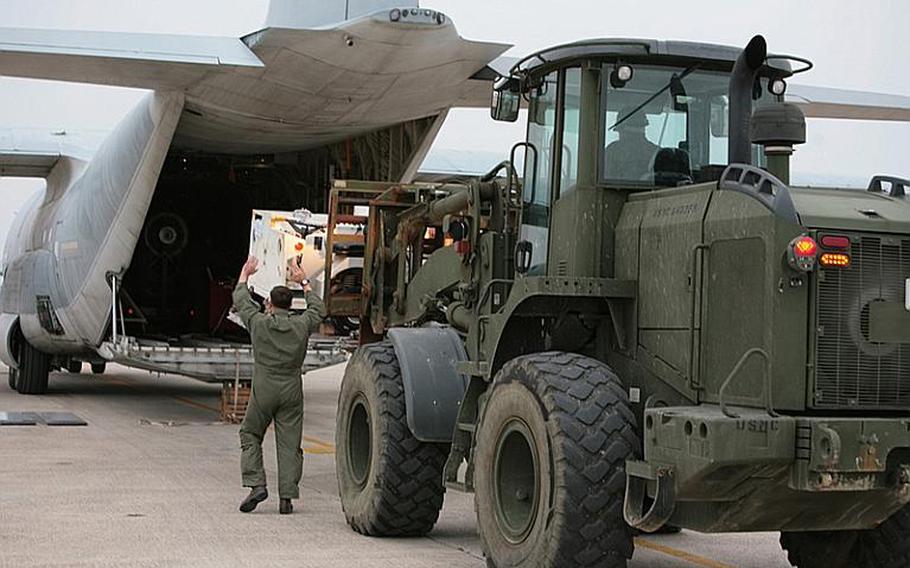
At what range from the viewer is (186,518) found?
9.34m

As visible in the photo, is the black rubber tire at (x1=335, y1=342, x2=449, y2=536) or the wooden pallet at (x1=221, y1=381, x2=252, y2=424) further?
the wooden pallet at (x1=221, y1=381, x2=252, y2=424)

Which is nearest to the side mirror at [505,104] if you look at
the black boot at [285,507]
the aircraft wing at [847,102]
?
the black boot at [285,507]

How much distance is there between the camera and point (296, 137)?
61.9 feet

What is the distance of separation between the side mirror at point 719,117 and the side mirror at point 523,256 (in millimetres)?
1269

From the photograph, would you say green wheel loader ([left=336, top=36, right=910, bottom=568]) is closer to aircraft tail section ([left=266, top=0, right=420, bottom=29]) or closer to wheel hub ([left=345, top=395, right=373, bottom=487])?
wheel hub ([left=345, top=395, right=373, bottom=487])

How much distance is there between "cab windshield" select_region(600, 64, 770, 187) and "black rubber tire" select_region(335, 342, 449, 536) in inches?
96.2

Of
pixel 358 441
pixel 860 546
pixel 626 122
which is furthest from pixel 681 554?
pixel 626 122

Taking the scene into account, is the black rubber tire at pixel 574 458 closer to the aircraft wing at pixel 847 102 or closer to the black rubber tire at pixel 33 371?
the aircraft wing at pixel 847 102

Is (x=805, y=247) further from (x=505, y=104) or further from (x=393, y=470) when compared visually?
(x=393, y=470)

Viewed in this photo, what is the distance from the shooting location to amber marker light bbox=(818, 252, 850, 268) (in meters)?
5.79

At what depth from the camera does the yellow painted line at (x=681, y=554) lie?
8.02 m

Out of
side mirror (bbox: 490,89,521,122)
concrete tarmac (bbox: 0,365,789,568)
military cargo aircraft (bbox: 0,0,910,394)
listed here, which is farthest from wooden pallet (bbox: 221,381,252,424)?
side mirror (bbox: 490,89,521,122)

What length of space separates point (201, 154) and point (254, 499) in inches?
480

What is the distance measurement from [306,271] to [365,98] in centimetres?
303
